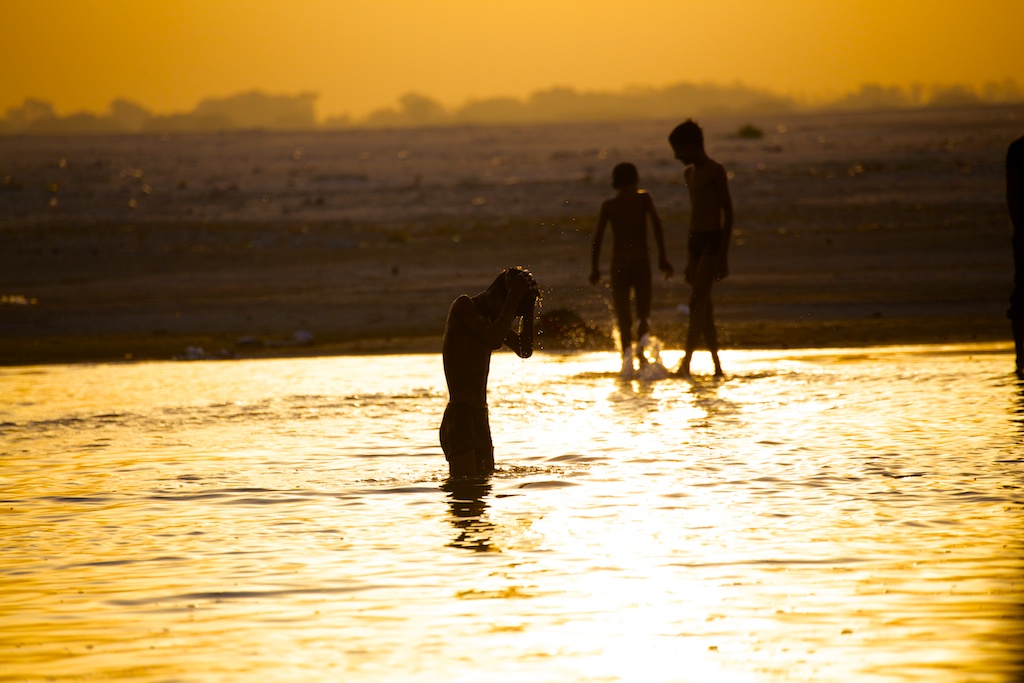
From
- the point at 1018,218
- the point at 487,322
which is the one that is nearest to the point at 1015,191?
the point at 1018,218

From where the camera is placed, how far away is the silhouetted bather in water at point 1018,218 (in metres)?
10.7

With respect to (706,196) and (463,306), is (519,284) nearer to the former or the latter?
(463,306)

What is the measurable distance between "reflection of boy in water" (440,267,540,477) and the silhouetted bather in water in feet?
16.8

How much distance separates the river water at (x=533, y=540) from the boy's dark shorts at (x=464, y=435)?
21 cm

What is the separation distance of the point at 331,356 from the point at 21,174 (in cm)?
Answer: 4430

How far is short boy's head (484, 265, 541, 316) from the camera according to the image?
7.16 m

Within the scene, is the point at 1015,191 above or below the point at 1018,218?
above

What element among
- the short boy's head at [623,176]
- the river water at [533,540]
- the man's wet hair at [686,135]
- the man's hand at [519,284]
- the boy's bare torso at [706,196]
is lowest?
the river water at [533,540]

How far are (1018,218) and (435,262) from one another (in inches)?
542

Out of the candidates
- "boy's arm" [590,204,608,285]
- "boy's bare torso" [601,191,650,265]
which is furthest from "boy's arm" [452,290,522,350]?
"boy's bare torso" [601,191,650,265]

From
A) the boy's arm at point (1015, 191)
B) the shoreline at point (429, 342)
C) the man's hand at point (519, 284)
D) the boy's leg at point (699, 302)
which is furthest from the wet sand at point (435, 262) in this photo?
the man's hand at point (519, 284)

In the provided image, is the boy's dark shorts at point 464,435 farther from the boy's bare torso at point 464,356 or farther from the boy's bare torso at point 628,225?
the boy's bare torso at point 628,225

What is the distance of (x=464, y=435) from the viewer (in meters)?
7.34

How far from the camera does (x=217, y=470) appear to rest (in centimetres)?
789
